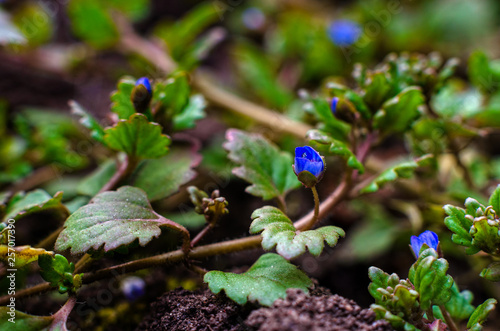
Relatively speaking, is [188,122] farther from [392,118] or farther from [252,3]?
[252,3]

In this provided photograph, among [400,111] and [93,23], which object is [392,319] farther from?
[93,23]

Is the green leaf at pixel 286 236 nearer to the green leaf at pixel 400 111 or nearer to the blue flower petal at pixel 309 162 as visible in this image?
the blue flower petal at pixel 309 162

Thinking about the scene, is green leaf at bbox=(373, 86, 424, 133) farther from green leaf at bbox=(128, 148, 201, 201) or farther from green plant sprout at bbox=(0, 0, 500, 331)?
green leaf at bbox=(128, 148, 201, 201)

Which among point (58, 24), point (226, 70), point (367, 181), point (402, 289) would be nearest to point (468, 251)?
point (402, 289)

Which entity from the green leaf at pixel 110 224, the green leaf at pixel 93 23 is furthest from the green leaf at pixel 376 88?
the green leaf at pixel 93 23

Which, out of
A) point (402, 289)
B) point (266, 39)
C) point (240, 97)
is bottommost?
point (402, 289)

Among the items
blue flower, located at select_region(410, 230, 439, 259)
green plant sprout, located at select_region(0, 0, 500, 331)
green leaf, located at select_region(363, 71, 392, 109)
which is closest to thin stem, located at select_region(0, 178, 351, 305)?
green plant sprout, located at select_region(0, 0, 500, 331)

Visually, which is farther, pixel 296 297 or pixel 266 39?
pixel 266 39
